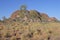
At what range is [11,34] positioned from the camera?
19.8m

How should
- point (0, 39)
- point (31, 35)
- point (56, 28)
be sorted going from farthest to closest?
point (56, 28)
point (31, 35)
point (0, 39)

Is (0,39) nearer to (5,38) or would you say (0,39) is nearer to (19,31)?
(5,38)

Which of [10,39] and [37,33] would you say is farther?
[37,33]

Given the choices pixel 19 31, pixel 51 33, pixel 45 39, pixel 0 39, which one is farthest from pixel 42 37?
pixel 0 39

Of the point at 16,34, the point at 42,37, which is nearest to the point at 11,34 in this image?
the point at 16,34

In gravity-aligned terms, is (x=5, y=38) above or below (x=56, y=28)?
below

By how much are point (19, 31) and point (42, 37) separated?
3205 millimetres

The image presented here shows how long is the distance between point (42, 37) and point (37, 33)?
1.06 m

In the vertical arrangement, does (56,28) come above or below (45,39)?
above

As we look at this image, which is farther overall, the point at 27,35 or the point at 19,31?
the point at 19,31

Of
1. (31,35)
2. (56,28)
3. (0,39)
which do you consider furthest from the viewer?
(56,28)

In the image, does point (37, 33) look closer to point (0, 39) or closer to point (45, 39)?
point (45, 39)

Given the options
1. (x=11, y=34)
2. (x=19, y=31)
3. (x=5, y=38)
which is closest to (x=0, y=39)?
(x=5, y=38)

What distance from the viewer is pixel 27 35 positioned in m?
19.1
